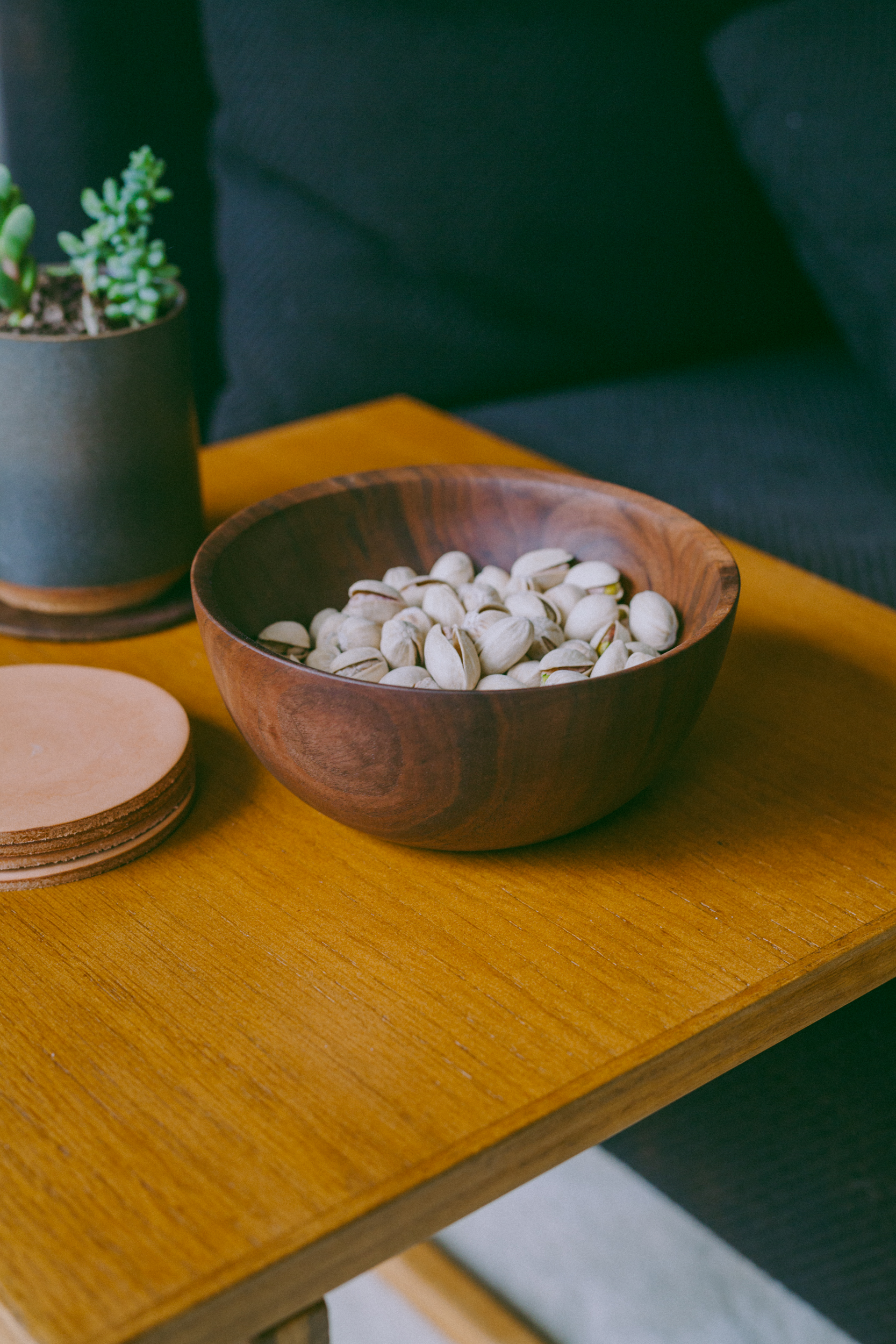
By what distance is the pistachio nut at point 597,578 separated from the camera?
1.91ft

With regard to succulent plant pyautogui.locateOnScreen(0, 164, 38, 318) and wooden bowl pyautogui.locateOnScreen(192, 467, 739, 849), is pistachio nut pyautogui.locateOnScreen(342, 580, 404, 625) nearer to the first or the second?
wooden bowl pyautogui.locateOnScreen(192, 467, 739, 849)

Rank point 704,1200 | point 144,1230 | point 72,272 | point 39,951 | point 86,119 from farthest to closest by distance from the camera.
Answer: point 86,119 → point 704,1200 → point 72,272 → point 39,951 → point 144,1230

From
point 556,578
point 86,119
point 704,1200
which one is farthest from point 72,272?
point 704,1200

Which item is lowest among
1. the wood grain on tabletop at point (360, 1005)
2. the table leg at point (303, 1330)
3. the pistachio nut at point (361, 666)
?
the table leg at point (303, 1330)

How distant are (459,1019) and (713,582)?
22cm

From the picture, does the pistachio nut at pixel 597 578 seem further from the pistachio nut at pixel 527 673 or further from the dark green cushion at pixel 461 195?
the dark green cushion at pixel 461 195

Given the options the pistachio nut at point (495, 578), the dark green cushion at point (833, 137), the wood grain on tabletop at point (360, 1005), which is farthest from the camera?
the dark green cushion at point (833, 137)

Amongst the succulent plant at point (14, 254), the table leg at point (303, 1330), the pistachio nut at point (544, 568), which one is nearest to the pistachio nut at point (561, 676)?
the pistachio nut at point (544, 568)

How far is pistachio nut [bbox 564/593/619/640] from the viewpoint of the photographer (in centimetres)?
55

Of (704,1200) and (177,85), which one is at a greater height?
(177,85)

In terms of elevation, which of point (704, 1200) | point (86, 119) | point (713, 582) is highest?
point (86, 119)

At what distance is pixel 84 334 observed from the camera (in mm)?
648

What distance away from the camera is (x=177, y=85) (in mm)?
1297

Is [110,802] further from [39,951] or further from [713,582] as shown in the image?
[713,582]
